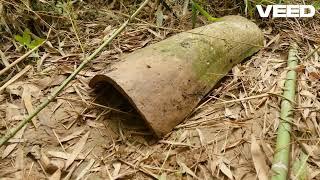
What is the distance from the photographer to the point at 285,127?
1.57 meters

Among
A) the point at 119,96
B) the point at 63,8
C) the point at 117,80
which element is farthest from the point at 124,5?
the point at 117,80

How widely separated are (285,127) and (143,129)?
59cm

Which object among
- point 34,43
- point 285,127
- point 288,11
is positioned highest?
point 34,43

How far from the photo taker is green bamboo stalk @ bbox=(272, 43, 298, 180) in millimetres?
1379

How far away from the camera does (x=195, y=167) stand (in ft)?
4.96

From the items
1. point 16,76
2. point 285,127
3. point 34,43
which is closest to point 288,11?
point 285,127

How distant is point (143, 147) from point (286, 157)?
0.57m

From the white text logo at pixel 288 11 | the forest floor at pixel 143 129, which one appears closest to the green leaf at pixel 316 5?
the white text logo at pixel 288 11

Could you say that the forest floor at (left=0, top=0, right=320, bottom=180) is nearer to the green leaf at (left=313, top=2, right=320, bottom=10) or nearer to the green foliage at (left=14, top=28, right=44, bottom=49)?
the green foliage at (left=14, top=28, right=44, bottom=49)

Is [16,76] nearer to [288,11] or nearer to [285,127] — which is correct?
[285,127]

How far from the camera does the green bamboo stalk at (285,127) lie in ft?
4.52

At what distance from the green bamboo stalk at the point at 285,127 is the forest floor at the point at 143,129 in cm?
4

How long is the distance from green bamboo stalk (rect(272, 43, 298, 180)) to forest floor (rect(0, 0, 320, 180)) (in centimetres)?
4

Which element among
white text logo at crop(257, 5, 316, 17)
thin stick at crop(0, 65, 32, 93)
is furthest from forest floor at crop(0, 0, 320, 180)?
white text logo at crop(257, 5, 316, 17)
